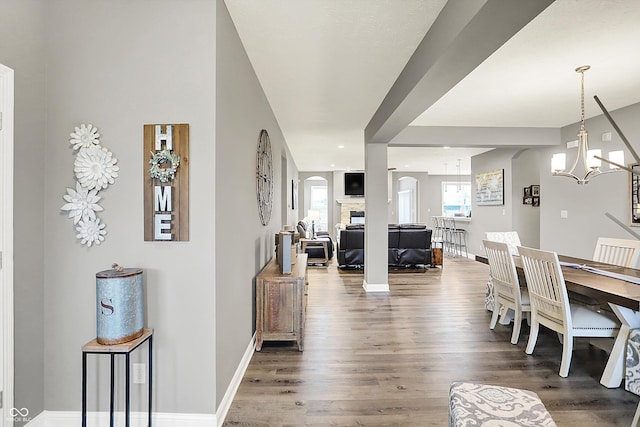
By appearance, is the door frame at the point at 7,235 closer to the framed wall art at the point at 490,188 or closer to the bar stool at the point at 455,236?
the framed wall art at the point at 490,188

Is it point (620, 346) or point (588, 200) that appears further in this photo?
point (588, 200)

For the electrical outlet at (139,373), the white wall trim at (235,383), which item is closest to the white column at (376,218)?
the white wall trim at (235,383)

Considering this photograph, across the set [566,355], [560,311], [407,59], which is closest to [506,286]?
[560,311]

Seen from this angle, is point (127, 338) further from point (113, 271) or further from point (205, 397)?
point (205, 397)

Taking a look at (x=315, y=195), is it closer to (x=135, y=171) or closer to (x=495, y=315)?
(x=495, y=315)

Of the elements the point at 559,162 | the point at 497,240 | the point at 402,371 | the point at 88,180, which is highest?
the point at 559,162

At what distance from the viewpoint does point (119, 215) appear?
6.18 ft

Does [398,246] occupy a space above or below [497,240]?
below

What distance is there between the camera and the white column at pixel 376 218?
16.4ft

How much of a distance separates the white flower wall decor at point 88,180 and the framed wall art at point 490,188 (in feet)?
24.0

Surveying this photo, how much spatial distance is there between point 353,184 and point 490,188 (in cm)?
438

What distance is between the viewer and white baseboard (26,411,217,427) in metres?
1.88

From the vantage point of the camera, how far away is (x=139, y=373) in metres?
1.88

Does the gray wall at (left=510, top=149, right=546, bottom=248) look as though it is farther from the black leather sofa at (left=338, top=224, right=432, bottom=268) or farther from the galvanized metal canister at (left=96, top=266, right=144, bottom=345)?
the galvanized metal canister at (left=96, top=266, right=144, bottom=345)
